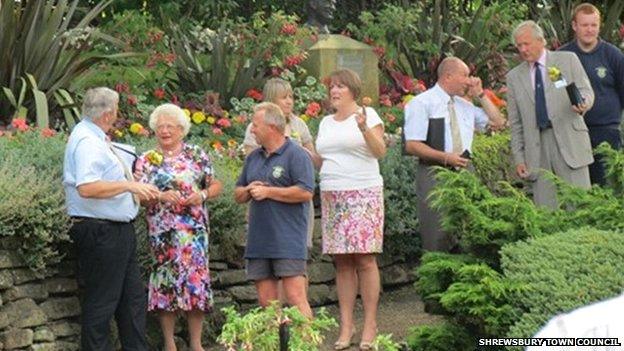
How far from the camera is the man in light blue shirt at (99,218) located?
25.0ft

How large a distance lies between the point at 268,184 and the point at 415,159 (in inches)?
103

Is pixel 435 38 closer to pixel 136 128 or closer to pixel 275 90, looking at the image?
pixel 136 128

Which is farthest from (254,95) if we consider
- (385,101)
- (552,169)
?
(552,169)

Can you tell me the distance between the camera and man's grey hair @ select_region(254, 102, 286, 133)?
26.0 feet

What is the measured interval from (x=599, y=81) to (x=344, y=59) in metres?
3.71

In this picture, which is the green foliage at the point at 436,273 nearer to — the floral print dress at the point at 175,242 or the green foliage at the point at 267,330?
the green foliage at the point at 267,330

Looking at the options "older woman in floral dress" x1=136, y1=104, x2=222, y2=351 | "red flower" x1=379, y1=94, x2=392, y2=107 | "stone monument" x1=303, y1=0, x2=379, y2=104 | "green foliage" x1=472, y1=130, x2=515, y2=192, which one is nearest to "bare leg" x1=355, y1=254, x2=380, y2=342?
"older woman in floral dress" x1=136, y1=104, x2=222, y2=351

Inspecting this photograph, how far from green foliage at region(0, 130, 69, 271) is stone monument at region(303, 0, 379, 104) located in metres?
4.85

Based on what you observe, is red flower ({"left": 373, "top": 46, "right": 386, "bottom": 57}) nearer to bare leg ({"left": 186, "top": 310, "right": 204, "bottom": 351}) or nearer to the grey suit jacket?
the grey suit jacket

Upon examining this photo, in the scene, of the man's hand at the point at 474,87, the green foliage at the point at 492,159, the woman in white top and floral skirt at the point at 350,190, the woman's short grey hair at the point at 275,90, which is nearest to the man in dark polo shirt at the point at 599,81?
the man's hand at the point at 474,87

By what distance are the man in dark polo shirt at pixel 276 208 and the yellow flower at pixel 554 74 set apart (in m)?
1.84

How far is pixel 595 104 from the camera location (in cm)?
949

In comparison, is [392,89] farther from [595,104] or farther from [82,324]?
[82,324]

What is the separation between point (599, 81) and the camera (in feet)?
31.3
